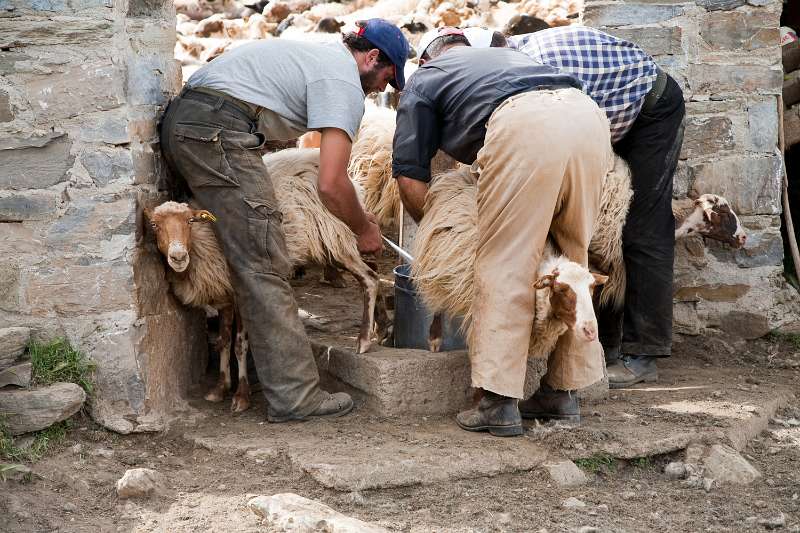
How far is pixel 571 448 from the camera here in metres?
4.18

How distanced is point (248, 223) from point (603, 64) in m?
2.07

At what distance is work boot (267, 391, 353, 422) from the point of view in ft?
15.0

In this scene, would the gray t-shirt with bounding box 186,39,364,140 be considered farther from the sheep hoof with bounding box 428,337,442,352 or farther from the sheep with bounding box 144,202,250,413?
the sheep hoof with bounding box 428,337,442,352

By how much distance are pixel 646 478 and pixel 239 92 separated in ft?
8.63

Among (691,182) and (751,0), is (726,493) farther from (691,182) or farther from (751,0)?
(751,0)

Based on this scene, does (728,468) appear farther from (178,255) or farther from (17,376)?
(17,376)

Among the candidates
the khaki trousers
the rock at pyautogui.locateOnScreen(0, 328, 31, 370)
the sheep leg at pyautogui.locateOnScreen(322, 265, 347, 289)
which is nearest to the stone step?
the khaki trousers

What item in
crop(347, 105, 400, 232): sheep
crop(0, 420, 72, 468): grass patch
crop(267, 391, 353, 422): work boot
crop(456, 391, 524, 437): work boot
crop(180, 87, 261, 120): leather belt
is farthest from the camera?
crop(347, 105, 400, 232): sheep

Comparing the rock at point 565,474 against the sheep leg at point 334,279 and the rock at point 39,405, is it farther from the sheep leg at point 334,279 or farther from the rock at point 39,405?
the sheep leg at point 334,279

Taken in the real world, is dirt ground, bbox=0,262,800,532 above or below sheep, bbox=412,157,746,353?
below

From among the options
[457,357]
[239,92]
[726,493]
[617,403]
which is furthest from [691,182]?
[239,92]

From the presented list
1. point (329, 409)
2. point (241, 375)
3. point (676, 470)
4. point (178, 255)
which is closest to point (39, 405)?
point (178, 255)

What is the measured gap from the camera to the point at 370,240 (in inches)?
192

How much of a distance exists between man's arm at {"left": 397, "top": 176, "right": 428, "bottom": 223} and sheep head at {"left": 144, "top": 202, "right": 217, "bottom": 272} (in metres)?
0.96
